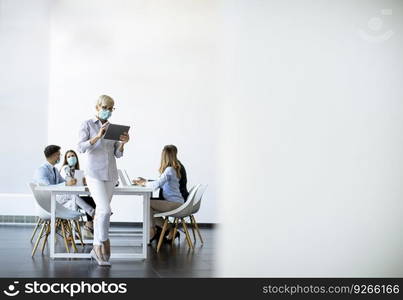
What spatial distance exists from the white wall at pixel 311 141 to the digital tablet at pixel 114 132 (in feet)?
9.54

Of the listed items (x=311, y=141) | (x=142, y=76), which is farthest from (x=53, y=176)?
(x=311, y=141)

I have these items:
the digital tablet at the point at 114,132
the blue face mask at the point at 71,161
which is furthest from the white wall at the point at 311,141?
the blue face mask at the point at 71,161

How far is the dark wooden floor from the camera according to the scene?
5668mm

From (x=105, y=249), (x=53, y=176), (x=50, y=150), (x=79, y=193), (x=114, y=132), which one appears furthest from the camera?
(x=53, y=176)

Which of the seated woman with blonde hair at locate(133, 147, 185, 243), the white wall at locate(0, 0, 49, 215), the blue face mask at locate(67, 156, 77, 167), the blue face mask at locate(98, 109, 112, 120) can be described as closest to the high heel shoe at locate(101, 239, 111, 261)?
the blue face mask at locate(98, 109, 112, 120)

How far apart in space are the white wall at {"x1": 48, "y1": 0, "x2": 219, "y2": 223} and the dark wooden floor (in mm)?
3562

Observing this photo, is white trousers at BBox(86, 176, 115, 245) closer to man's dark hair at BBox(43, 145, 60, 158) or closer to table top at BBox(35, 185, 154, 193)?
table top at BBox(35, 185, 154, 193)

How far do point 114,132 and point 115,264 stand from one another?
1.32 m

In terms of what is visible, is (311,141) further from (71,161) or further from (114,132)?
(71,161)

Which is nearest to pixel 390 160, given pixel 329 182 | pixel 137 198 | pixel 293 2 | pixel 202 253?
pixel 329 182

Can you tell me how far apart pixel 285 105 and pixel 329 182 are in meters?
0.40

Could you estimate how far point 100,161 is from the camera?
6.03 metres

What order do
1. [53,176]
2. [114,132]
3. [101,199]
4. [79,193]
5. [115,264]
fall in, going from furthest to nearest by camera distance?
[53,176]
[79,193]
[115,264]
[101,199]
[114,132]

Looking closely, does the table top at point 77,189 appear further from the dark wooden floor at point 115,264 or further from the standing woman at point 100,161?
the dark wooden floor at point 115,264
